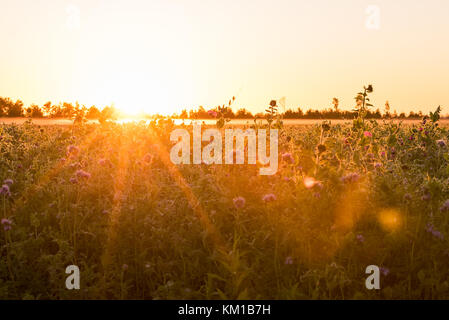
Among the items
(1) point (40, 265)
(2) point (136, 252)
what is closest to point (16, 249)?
(1) point (40, 265)

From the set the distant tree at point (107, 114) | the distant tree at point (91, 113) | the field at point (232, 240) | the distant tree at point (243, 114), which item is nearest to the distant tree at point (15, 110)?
the distant tree at point (91, 113)

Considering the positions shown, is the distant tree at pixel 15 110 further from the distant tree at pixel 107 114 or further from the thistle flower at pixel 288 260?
the thistle flower at pixel 288 260

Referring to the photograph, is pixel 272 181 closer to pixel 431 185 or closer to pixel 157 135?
pixel 431 185

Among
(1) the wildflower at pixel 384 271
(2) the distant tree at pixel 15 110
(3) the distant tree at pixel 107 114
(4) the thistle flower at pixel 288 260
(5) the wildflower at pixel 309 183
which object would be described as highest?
(2) the distant tree at pixel 15 110

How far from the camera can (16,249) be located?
3.64 m

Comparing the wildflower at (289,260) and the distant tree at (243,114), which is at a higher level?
the distant tree at (243,114)

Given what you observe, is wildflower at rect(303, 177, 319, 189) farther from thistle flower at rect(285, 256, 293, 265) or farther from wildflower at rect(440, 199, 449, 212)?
wildflower at rect(440, 199, 449, 212)

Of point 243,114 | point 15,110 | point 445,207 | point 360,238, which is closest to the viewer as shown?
point 360,238

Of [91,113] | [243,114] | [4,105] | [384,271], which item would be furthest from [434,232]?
[4,105]

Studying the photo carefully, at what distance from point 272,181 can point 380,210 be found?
171cm

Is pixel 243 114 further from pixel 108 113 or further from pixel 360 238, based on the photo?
pixel 360 238

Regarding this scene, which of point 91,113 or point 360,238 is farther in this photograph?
point 91,113

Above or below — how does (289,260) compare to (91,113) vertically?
below

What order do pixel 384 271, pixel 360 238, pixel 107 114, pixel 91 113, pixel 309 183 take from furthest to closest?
pixel 91 113 < pixel 107 114 < pixel 309 183 < pixel 360 238 < pixel 384 271
